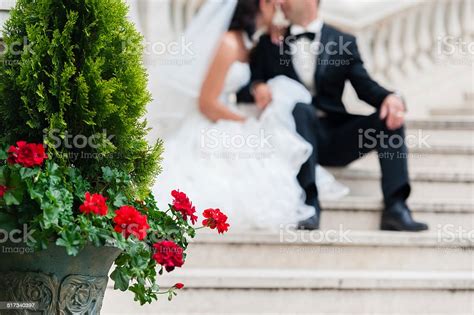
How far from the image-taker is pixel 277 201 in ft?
13.9

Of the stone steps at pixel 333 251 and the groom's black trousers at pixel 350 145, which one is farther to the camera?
the groom's black trousers at pixel 350 145

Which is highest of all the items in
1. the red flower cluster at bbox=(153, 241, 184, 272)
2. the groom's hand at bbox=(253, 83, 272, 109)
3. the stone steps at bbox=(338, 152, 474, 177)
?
the groom's hand at bbox=(253, 83, 272, 109)

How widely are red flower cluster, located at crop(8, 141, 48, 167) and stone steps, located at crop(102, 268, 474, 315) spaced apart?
140cm

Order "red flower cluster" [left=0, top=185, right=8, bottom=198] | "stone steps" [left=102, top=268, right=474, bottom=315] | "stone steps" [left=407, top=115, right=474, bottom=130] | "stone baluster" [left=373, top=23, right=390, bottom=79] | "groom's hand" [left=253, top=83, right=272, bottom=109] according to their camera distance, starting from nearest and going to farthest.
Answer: "red flower cluster" [left=0, top=185, right=8, bottom=198] → "stone steps" [left=102, top=268, right=474, bottom=315] → "groom's hand" [left=253, top=83, right=272, bottom=109] → "stone steps" [left=407, top=115, right=474, bottom=130] → "stone baluster" [left=373, top=23, right=390, bottom=79]

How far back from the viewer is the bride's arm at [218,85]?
461cm

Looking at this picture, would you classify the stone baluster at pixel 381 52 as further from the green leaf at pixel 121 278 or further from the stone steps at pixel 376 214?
the green leaf at pixel 121 278

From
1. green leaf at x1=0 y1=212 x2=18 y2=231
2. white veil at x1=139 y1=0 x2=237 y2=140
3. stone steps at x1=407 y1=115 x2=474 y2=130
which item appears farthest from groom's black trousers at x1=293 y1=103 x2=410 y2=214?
green leaf at x1=0 y1=212 x2=18 y2=231

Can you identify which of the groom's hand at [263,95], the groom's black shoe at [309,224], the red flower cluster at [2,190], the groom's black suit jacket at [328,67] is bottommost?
the groom's black shoe at [309,224]

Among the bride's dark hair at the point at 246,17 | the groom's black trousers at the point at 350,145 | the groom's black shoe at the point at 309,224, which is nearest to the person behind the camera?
the groom's black shoe at the point at 309,224

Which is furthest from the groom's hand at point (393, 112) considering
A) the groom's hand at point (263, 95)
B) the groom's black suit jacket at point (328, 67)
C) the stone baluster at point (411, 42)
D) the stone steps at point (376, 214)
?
the stone baluster at point (411, 42)

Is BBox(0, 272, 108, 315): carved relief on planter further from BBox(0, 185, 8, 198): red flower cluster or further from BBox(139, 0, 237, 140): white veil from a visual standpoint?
BBox(139, 0, 237, 140): white veil

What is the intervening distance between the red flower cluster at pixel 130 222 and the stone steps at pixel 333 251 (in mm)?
1635

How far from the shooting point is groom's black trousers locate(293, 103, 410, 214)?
4.23 m

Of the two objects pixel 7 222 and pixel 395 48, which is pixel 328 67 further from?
pixel 7 222
